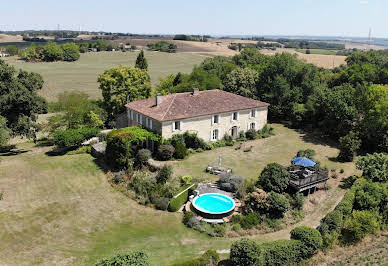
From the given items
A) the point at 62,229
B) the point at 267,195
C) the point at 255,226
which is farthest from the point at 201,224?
the point at 62,229

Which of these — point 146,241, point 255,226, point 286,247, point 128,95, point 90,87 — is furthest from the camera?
point 90,87

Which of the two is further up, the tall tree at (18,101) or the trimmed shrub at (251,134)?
the tall tree at (18,101)

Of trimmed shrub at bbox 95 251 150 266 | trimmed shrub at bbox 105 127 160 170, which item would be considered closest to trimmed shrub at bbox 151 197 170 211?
trimmed shrub at bbox 105 127 160 170

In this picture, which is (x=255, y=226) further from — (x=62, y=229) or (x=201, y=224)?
(x=62, y=229)

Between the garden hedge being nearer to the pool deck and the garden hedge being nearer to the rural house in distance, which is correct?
the pool deck

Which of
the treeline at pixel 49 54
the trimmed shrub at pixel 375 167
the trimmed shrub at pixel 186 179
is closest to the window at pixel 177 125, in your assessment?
the trimmed shrub at pixel 186 179

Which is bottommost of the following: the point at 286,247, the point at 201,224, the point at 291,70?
the point at 201,224

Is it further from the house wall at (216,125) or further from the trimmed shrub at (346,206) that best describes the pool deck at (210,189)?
the house wall at (216,125)
